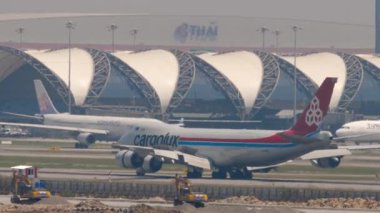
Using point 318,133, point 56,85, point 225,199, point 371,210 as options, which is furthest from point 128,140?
point 56,85

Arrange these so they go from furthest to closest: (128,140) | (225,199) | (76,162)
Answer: (76,162), (128,140), (225,199)

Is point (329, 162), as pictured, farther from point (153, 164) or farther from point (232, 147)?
point (153, 164)

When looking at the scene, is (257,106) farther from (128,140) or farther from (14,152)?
(128,140)

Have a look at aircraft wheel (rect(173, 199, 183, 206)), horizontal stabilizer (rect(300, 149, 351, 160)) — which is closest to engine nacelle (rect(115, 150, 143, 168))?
horizontal stabilizer (rect(300, 149, 351, 160))

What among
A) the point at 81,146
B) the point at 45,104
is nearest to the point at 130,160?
the point at 81,146

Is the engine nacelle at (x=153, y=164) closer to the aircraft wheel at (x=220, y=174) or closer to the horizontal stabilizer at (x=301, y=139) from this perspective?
the aircraft wheel at (x=220, y=174)

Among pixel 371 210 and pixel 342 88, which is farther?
pixel 342 88

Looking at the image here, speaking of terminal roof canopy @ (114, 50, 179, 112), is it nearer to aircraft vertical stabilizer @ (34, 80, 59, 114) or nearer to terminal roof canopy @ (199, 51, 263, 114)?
terminal roof canopy @ (199, 51, 263, 114)
